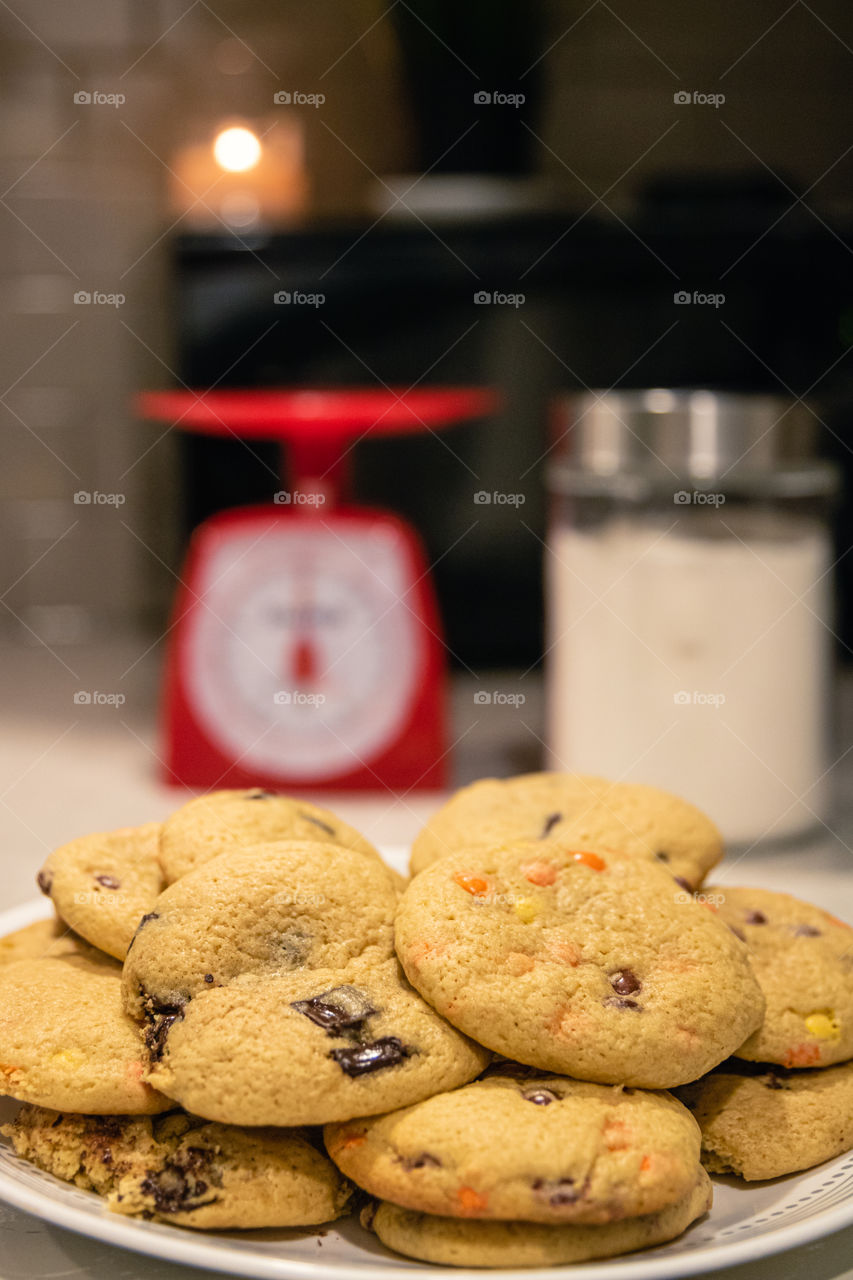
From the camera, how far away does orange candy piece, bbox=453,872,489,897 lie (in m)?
0.55

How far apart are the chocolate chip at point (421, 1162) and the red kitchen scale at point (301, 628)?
81 cm

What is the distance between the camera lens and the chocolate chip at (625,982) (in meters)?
0.52

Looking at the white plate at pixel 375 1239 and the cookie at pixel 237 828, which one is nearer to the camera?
the white plate at pixel 375 1239

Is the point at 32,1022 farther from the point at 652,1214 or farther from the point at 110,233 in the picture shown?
the point at 110,233

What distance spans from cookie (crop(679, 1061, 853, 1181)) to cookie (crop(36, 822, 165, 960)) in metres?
0.28

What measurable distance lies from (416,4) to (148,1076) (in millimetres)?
1565

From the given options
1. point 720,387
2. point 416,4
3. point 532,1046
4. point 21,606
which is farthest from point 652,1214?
point 21,606

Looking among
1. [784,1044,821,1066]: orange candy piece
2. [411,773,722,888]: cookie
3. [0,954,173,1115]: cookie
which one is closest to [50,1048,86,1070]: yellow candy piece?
[0,954,173,1115]: cookie

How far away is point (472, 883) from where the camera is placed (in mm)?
556

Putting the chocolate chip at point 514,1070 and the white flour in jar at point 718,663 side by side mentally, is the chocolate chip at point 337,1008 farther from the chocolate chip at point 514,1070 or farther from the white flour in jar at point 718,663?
the white flour in jar at point 718,663

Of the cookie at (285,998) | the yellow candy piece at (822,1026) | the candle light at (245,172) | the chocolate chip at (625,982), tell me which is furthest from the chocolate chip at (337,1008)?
the candle light at (245,172)

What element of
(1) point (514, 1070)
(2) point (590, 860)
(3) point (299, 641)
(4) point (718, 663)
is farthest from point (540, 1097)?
(3) point (299, 641)

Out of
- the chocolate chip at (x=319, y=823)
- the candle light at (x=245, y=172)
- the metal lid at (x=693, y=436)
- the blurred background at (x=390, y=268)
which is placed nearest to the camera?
the chocolate chip at (x=319, y=823)

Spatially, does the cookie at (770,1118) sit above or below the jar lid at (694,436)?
below
